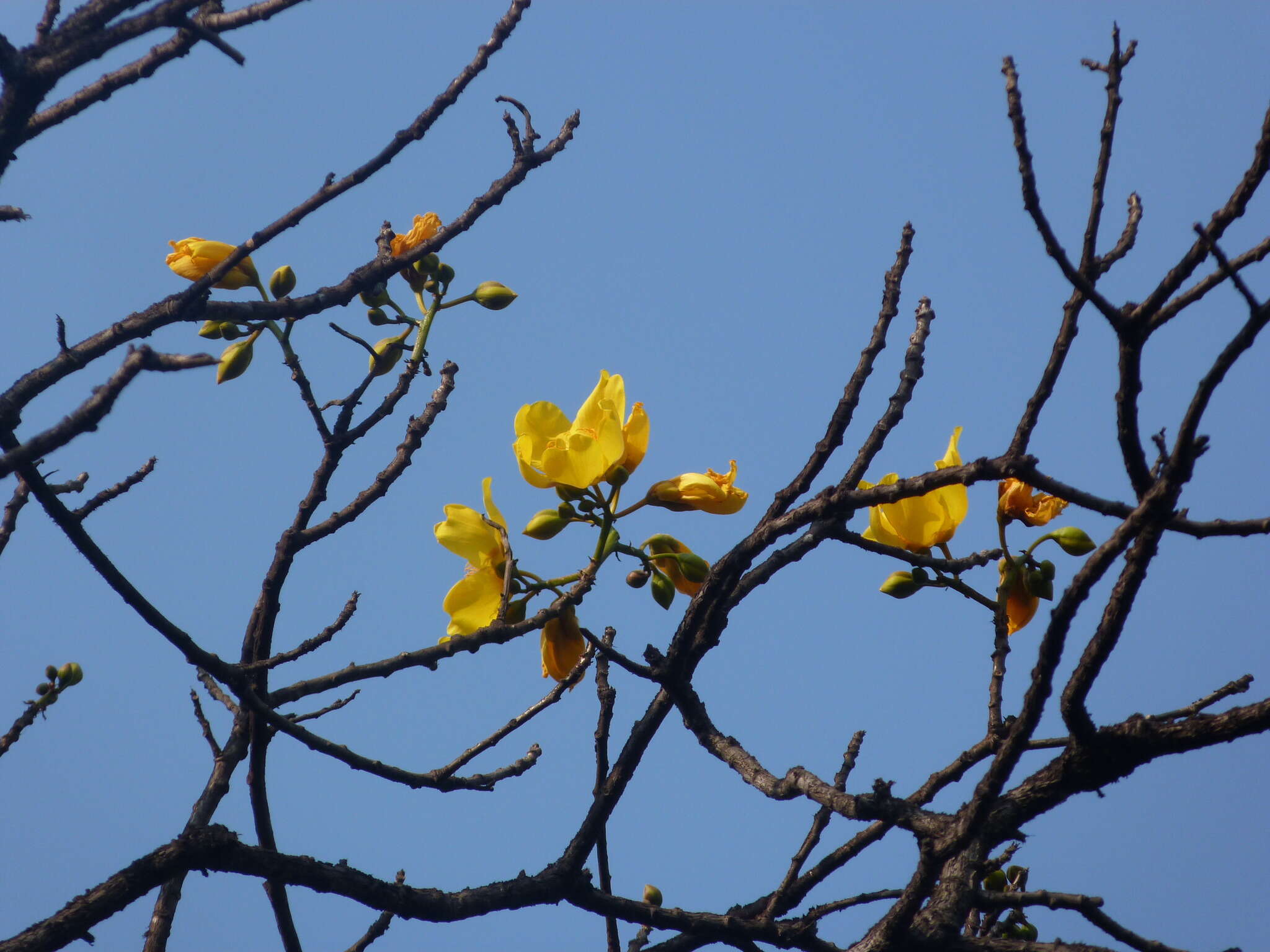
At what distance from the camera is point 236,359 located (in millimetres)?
2758

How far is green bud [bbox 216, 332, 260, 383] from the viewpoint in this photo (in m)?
2.75

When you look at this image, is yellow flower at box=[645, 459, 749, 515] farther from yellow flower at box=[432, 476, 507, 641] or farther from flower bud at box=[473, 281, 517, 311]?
flower bud at box=[473, 281, 517, 311]

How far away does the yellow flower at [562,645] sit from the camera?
6.48 ft

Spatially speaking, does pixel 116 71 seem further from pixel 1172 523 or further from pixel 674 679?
pixel 1172 523

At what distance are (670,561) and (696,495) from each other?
147 mm

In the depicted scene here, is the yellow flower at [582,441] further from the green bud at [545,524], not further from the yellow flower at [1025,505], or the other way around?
the yellow flower at [1025,505]

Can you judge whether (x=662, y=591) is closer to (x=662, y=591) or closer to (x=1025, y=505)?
(x=662, y=591)

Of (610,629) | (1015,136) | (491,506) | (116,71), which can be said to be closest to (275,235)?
(116,71)

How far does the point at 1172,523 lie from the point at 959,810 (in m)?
0.54

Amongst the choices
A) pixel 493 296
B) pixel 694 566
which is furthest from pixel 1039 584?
pixel 493 296

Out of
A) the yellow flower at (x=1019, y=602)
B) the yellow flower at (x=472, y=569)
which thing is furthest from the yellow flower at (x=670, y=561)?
the yellow flower at (x=1019, y=602)

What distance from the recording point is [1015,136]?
1.20m

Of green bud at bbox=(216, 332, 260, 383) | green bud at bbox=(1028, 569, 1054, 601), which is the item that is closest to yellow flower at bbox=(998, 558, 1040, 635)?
green bud at bbox=(1028, 569, 1054, 601)

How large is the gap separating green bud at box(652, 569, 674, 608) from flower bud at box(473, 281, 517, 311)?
1124mm
